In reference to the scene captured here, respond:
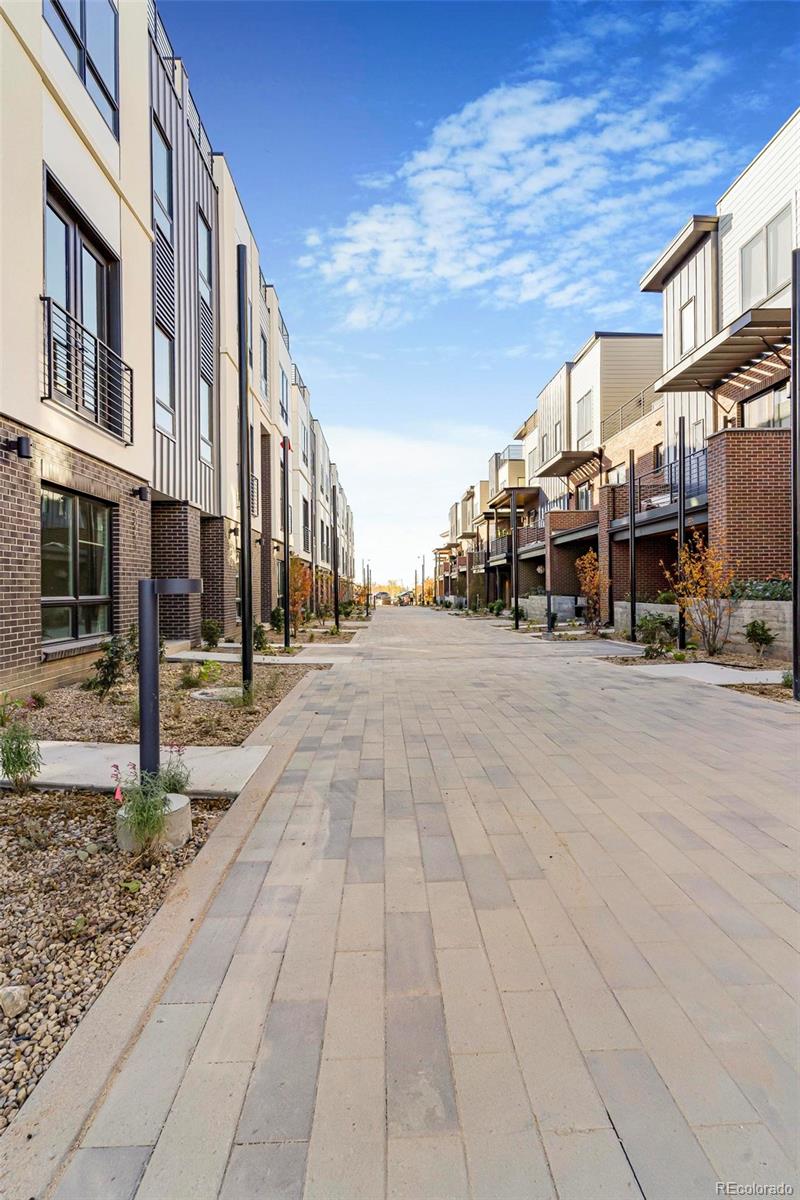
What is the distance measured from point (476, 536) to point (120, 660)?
149 feet

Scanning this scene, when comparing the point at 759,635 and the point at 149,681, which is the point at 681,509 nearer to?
the point at 759,635

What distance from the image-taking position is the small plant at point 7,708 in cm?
571

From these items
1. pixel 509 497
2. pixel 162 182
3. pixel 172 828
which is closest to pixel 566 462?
pixel 509 497

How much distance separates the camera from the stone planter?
351 centimetres

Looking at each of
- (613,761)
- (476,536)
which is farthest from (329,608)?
(613,761)

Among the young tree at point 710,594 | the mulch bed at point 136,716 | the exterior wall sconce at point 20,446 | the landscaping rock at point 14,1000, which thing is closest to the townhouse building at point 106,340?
the exterior wall sconce at point 20,446

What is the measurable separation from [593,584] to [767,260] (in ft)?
32.6

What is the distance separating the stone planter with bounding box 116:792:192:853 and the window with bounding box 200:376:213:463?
43.8ft

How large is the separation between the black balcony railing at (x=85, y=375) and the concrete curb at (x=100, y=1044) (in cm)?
720

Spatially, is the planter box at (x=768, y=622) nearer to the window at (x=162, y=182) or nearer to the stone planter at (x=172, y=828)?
the stone planter at (x=172, y=828)

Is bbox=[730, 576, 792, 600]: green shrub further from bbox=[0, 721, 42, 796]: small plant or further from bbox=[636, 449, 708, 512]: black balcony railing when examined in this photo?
bbox=[0, 721, 42, 796]: small plant

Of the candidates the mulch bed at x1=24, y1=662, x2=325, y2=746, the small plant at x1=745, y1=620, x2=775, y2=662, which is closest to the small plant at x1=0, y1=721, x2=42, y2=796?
the mulch bed at x1=24, y1=662, x2=325, y2=746

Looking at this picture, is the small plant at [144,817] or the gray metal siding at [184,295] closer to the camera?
the small plant at [144,817]

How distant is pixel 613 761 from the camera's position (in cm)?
548
